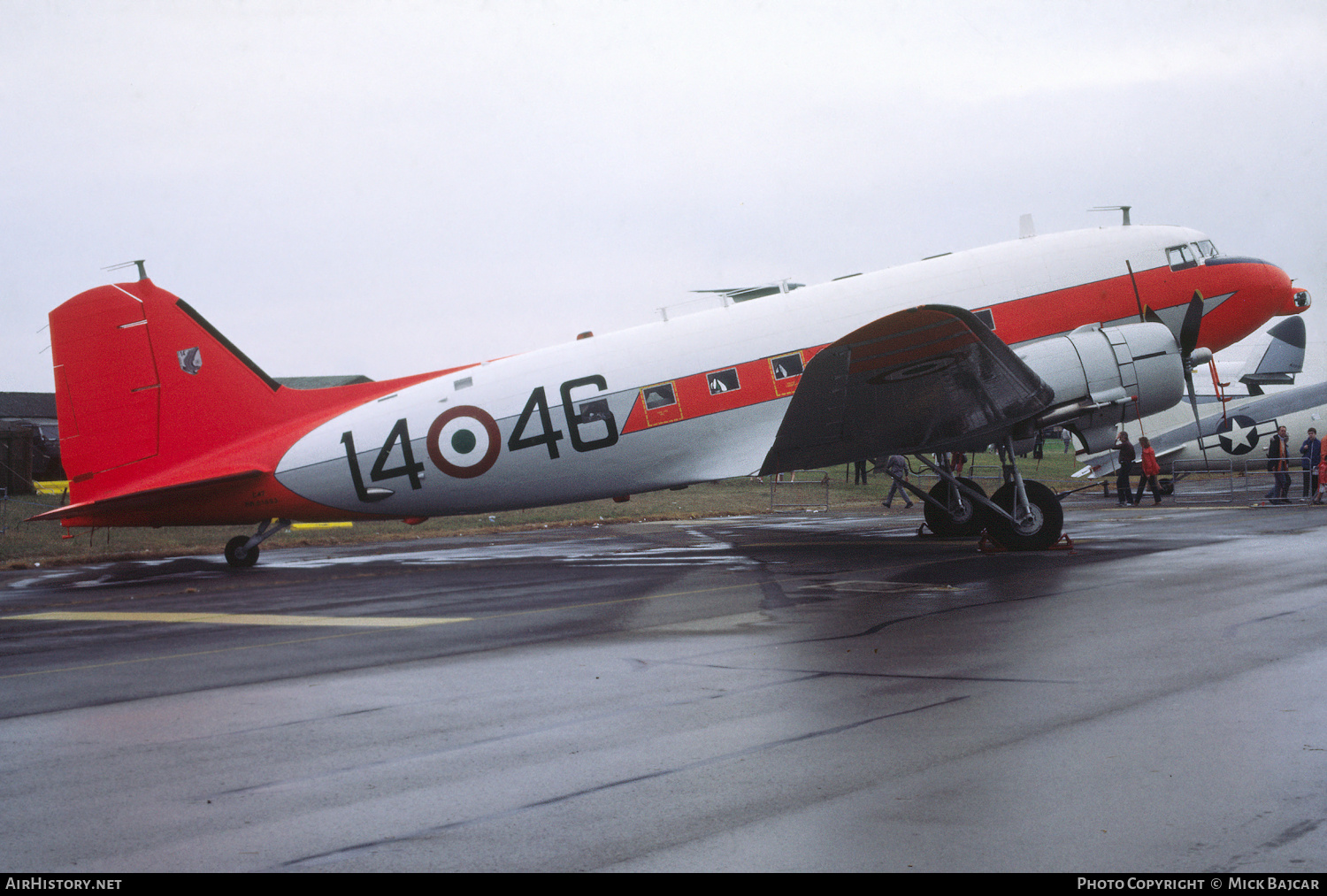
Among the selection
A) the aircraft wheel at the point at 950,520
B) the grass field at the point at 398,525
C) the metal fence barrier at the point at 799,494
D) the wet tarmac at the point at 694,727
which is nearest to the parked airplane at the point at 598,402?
the aircraft wheel at the point at 950,520

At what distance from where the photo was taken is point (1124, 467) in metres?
30.6

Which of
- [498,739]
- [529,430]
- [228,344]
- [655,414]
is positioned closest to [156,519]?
[228,344]

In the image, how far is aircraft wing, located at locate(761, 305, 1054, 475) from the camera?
1488cm

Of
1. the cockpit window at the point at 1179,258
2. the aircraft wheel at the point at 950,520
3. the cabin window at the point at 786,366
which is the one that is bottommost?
the aircraft wheel at the point at 950,520

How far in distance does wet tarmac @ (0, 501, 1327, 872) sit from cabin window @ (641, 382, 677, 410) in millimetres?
4377

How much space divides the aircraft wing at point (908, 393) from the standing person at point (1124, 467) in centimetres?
Answer: 1400

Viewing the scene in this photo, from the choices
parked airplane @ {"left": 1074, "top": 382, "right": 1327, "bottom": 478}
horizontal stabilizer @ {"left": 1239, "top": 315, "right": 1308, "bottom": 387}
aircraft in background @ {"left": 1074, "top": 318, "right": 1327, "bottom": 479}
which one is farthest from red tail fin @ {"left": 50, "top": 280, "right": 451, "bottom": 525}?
horizontal stabilizer @ {"left": 1239, "top": 315, "right": 1308, "bottom": 387}

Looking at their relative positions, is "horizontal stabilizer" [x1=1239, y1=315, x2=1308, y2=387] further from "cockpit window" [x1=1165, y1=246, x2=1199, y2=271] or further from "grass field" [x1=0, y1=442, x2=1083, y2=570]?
"cockpit window" [x1=1165, y1=246, x2=1199, y2=271]

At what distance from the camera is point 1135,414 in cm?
1738

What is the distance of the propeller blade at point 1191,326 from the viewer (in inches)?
712

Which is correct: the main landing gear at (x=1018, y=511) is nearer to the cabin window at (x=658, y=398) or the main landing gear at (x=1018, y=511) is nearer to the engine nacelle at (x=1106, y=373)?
the engine nacelle at (x=1106, y=373)

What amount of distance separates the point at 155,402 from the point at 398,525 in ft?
49.3
